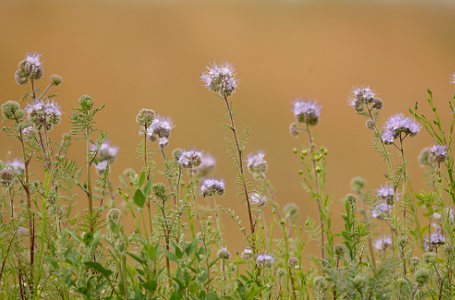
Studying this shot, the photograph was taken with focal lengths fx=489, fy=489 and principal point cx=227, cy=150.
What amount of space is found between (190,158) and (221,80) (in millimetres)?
235

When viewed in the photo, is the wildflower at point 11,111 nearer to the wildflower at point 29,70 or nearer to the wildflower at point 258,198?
the wildflower at point 29,70

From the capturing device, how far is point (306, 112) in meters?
1.36

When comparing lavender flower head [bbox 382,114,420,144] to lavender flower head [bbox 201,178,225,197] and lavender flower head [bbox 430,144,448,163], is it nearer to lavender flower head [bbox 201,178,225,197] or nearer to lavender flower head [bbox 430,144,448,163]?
lavender flower head [bbox 430,144,448,163]

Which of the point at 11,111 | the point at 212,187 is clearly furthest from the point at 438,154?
the point at 11,111

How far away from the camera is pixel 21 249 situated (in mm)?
1057

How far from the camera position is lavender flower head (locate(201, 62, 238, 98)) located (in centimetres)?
136

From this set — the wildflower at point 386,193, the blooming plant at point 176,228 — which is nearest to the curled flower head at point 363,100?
the blooming plant at point 176,228

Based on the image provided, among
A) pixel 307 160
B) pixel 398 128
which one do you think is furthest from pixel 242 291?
pixel 398 128

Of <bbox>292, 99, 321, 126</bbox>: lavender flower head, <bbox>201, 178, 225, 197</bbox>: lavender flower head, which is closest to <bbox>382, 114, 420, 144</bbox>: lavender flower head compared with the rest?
<bbox>292, 99, 321, 126</bbox>: lavender flower head

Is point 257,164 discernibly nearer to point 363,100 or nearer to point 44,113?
point 363,100

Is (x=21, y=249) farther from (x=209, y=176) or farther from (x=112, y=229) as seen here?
(x=209, y=176)

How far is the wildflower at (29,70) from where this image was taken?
1.33m

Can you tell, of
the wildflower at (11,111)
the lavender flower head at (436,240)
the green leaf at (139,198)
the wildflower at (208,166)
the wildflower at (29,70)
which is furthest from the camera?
the wildflower at (208,166)

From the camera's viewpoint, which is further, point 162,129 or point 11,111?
point 162,129
